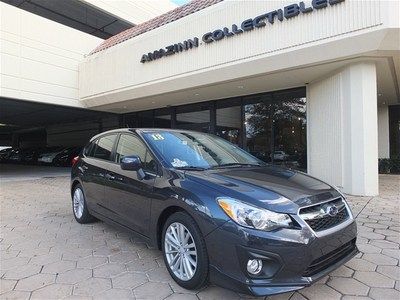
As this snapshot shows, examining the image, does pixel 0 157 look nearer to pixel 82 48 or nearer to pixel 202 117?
pixel 82 48

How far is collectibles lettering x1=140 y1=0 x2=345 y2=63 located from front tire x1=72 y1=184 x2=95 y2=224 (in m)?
6.49

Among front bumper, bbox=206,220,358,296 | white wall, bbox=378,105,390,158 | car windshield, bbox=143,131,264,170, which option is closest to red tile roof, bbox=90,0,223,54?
car windshield, bbox=143,131,264,170

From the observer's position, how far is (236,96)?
13.3 metres

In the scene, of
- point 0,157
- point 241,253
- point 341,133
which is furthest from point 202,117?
point 0,157

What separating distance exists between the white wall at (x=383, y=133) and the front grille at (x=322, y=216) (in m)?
15.2

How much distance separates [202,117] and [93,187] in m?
9.91

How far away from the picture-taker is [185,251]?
3.17 metres

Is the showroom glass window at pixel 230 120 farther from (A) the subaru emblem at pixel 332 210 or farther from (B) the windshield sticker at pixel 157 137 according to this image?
(A) the subaru emblem at pixel 332 210

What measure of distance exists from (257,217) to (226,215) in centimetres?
25

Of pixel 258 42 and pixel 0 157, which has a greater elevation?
pixel 258 42

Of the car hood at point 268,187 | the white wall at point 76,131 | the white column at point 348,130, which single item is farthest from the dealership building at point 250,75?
the car hood at point 268,187

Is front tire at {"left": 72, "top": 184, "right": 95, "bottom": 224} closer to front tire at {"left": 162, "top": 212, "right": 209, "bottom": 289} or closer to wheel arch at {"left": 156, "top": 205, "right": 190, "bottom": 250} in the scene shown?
wheel arch at {"left": 156, "top": 205, "right": 190, "bottom": 250}

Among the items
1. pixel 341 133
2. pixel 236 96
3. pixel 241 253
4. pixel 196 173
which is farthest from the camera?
pixel 236 96

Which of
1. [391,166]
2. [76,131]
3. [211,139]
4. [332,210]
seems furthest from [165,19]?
[76,131]
